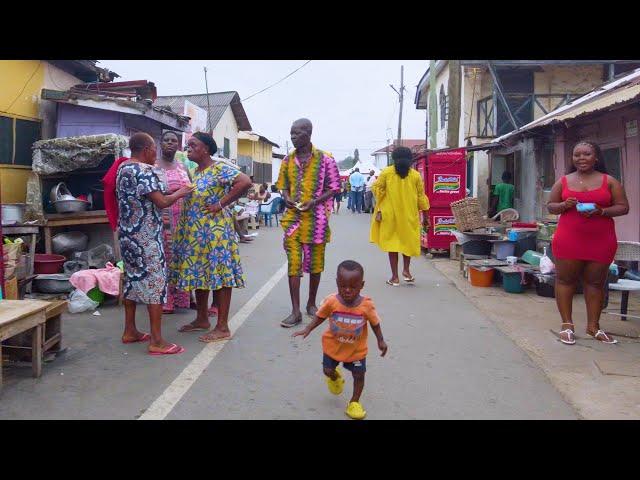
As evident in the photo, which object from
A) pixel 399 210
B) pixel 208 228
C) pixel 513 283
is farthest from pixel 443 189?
pixel 208 228

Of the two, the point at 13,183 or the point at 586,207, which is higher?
the point at 13,183

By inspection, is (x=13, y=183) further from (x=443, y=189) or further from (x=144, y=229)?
(x=443, y=189)

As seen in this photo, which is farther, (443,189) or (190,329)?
(443,189)

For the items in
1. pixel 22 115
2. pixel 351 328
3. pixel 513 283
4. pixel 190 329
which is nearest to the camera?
pixel 351 328

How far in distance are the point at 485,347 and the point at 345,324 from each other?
2104mm

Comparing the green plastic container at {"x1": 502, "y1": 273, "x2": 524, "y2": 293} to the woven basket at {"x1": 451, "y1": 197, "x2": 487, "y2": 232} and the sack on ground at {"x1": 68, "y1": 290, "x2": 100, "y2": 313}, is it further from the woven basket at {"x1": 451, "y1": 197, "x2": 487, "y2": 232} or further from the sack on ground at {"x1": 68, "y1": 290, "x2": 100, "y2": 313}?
the sack on ground at {"x1": 68, "y1": 290, "x2": 100, "y2": 313}

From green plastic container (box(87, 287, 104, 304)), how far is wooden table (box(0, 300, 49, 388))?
2097 millimetres

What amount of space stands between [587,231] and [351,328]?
9.42 feet

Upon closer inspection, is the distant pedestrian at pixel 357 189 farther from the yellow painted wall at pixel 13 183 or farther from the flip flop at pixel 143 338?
the flip flop at pixel 143 338

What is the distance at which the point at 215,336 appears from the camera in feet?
17.2

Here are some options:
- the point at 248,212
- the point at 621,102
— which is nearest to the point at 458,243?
the point at 621,102

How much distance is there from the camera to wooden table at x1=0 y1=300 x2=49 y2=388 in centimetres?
403

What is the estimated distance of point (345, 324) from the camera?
3582 millimetres
